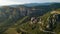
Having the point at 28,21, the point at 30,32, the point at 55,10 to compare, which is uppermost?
the point at 55,10

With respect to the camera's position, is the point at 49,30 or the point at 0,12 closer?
the point at 49,30

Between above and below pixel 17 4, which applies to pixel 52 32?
below

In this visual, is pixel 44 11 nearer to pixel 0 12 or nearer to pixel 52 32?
pixel 52 32

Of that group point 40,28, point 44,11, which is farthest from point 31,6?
point 40,28

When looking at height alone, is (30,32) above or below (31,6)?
below

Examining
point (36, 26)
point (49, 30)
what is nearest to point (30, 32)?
point (36, 26)

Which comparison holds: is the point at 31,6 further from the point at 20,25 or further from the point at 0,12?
the point at 0,12

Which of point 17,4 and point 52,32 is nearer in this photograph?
point 52,32
